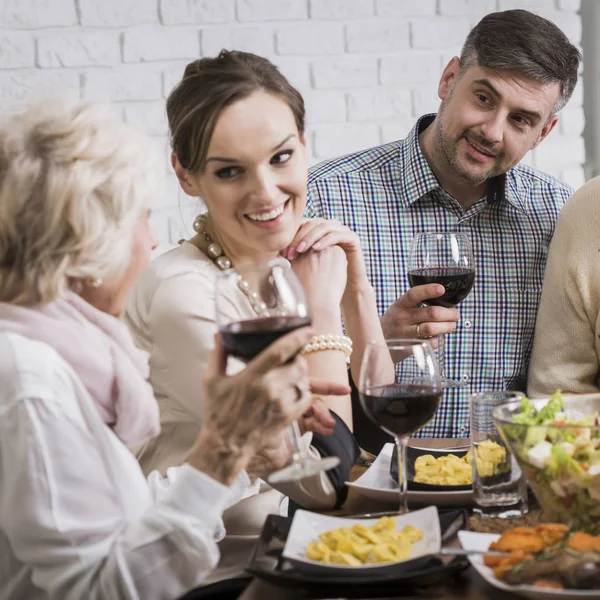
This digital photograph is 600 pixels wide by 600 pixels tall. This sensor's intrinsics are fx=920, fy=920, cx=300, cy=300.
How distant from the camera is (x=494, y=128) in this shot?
2471mm

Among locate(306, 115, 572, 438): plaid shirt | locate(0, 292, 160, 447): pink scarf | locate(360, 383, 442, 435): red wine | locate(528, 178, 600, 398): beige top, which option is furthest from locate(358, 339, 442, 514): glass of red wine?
locate(306, 115, 572, 438): plaid shirt

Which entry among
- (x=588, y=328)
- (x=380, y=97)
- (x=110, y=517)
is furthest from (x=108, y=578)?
(x=380, y=97)

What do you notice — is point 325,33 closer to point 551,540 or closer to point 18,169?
point 18,169

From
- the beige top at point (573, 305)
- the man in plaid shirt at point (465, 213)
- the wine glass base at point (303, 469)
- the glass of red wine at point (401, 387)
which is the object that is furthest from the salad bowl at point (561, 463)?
the man in plaid shirt at point (465, 213)

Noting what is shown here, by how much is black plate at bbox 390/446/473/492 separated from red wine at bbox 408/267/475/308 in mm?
410

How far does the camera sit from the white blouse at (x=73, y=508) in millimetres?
1129

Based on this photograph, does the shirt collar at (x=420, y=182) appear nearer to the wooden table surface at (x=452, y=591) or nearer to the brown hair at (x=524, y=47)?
the brown hair at (x=524, y=47)

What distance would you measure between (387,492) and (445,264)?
645mm

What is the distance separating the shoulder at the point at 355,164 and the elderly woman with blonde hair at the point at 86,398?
4.45ft

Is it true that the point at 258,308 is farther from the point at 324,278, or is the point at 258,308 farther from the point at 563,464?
the point at 324,278

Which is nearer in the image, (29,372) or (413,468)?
(29,372)

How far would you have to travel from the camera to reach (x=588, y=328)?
2398 mm

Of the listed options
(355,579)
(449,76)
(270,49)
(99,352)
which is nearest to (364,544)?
(355,579)

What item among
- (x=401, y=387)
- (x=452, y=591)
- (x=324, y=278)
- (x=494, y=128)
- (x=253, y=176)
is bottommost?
(x=452, y=591)
